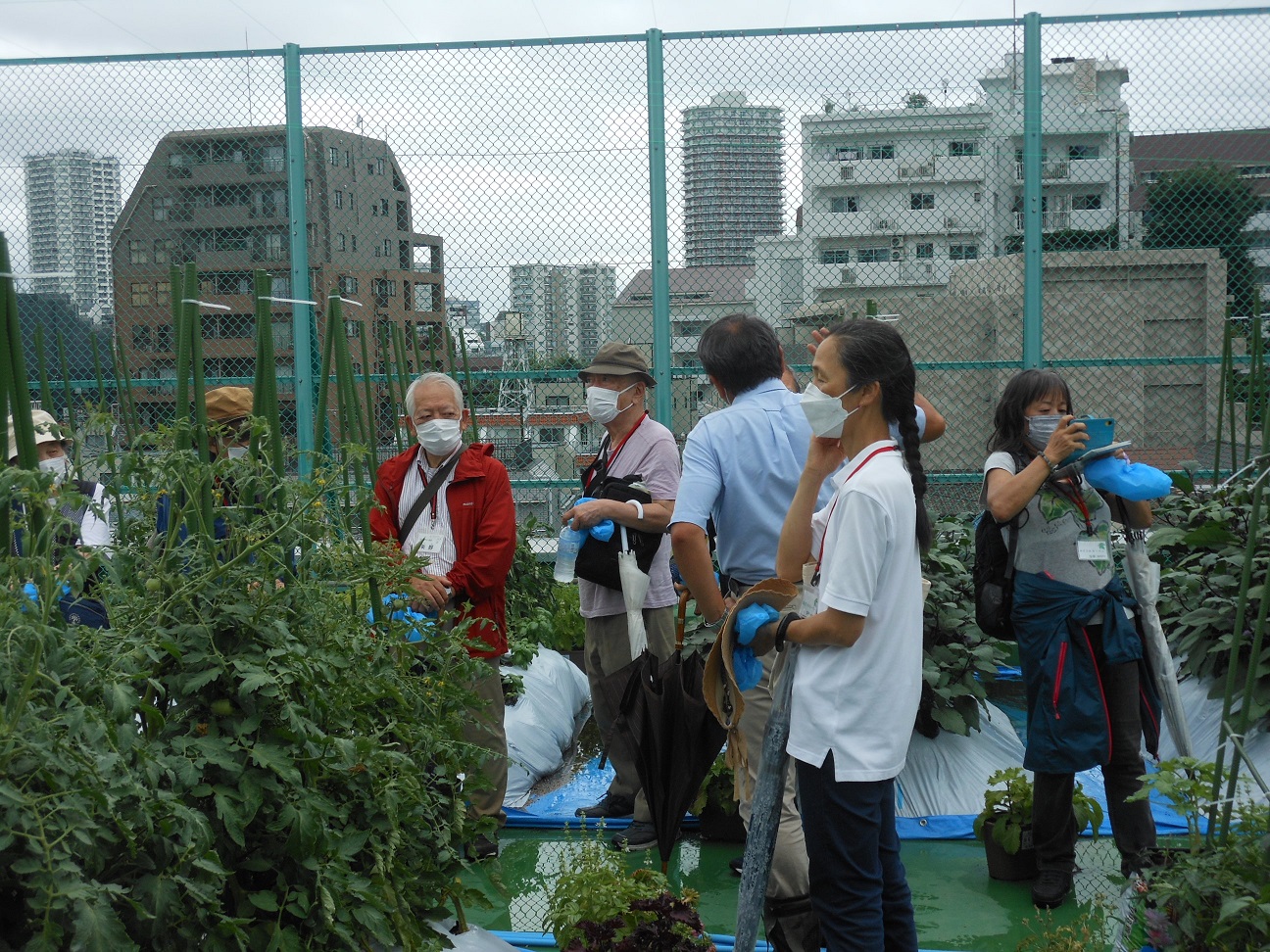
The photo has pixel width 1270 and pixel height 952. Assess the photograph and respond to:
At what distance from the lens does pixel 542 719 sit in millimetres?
5512

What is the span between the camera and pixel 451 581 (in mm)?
4043

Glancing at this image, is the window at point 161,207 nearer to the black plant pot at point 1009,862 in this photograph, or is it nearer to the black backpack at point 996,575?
the black backpack at point 996,575

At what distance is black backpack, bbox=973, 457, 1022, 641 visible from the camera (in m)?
3.83

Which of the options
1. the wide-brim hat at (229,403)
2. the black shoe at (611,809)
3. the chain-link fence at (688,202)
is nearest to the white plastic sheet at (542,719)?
the black shoe at (611,809)

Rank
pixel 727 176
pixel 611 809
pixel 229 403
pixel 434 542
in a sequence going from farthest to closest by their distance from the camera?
pixel 727 176 < pixel 611 809 < pixel 229 403 < pixel 434 542

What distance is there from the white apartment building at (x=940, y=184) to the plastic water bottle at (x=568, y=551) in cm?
262

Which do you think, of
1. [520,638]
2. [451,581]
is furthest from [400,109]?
[451,581]

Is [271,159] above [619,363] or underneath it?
above

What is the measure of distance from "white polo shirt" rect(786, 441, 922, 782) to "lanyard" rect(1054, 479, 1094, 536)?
130 cm

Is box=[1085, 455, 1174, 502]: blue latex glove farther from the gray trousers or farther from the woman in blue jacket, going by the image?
the gray trousers

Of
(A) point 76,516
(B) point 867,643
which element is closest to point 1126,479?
(B) point 867,643

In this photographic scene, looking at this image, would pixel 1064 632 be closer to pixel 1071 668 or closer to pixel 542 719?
pixel 1071 668

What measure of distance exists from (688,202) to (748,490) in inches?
135

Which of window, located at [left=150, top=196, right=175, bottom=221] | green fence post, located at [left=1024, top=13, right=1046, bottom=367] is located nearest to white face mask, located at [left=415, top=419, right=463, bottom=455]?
green fence post, located at [left=1024, top=13, right=1046, bottom=367]
